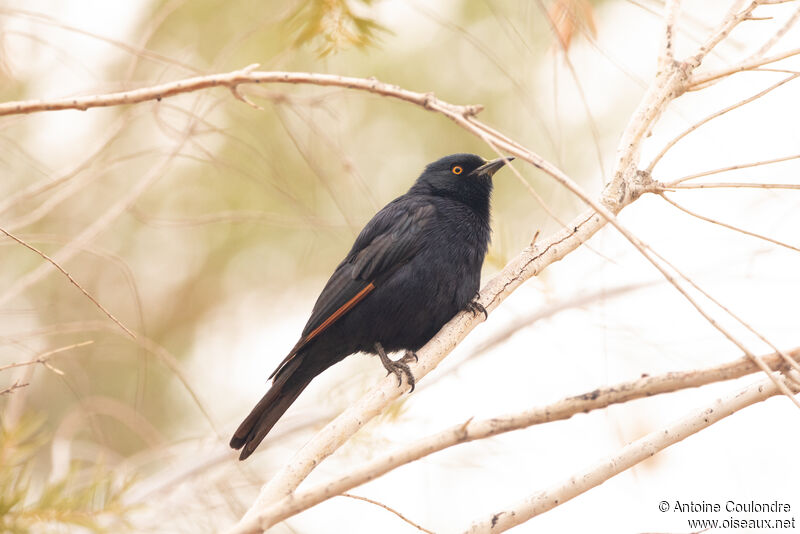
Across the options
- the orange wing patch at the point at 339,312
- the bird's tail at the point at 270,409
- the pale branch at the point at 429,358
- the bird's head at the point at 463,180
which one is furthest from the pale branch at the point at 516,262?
the bird's head at the point at 463,180

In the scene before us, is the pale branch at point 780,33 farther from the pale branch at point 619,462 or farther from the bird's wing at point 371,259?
the bird's wing at point 371,259

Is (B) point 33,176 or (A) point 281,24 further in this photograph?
(B) point 33,176

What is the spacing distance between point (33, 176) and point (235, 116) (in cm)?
117

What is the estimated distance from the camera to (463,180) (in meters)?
4.20

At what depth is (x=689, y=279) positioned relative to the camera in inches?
64.2

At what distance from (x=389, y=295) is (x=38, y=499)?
173 cm

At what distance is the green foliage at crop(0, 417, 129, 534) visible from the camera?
229cm

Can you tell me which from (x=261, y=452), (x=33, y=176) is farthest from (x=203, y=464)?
(x=33, y=176)

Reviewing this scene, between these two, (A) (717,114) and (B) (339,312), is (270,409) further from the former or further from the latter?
(A) (717,114)

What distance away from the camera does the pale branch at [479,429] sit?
1591mm

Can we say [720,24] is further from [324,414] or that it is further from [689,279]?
[324,414]

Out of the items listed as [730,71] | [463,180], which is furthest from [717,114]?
[463,180]

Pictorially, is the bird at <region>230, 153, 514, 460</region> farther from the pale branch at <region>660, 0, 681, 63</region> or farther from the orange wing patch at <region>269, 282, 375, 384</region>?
the pale branch at <region>660, 0, 681, 63</region>

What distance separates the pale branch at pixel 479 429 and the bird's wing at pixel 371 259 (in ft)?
6.28
